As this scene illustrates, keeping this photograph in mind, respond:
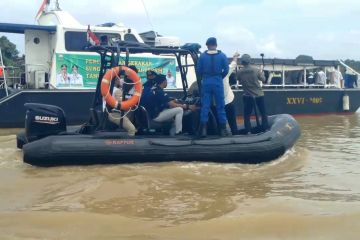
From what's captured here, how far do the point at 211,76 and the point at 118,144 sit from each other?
152 cm

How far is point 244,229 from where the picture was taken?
13.1 ft

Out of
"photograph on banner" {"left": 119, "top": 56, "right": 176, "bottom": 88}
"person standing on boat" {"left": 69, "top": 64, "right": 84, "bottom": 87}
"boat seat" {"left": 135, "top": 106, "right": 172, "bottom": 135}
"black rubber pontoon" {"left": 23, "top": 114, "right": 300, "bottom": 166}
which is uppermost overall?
"photograph on banner" {"left": 119, "top": 56, "right": 176, "bottom": 88}

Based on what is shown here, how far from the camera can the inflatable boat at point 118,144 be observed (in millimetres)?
6098

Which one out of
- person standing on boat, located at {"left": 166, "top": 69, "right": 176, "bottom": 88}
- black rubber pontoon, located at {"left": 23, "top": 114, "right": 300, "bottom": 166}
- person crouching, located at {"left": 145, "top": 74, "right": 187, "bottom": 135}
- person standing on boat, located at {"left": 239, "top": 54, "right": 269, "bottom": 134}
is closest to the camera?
black rubber pontoon, located at {"left": 23, "top": 114, "right": 300, "bottom": 166}

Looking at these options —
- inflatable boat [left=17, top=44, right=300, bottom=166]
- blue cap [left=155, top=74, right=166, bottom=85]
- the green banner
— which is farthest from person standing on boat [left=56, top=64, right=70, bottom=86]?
blue cap [left=155, top=74, right=166, bottom=85]

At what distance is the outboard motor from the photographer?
655cm

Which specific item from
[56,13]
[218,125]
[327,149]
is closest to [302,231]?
[218,125]

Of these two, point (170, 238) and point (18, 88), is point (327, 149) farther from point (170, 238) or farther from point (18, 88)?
point (18, 88)

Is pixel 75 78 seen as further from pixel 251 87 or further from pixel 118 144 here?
pixel 118 144

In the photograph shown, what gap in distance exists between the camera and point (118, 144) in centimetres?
623

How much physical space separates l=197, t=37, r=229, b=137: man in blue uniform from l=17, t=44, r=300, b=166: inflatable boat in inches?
13.9

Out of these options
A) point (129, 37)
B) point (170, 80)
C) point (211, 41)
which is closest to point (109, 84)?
point (211, 41)

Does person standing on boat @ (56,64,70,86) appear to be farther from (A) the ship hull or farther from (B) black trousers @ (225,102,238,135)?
(B) black trousers @ (225,102,238,135)

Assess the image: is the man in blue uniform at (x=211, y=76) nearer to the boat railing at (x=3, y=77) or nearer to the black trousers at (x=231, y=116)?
the black trousers at (x=231, y=116)
